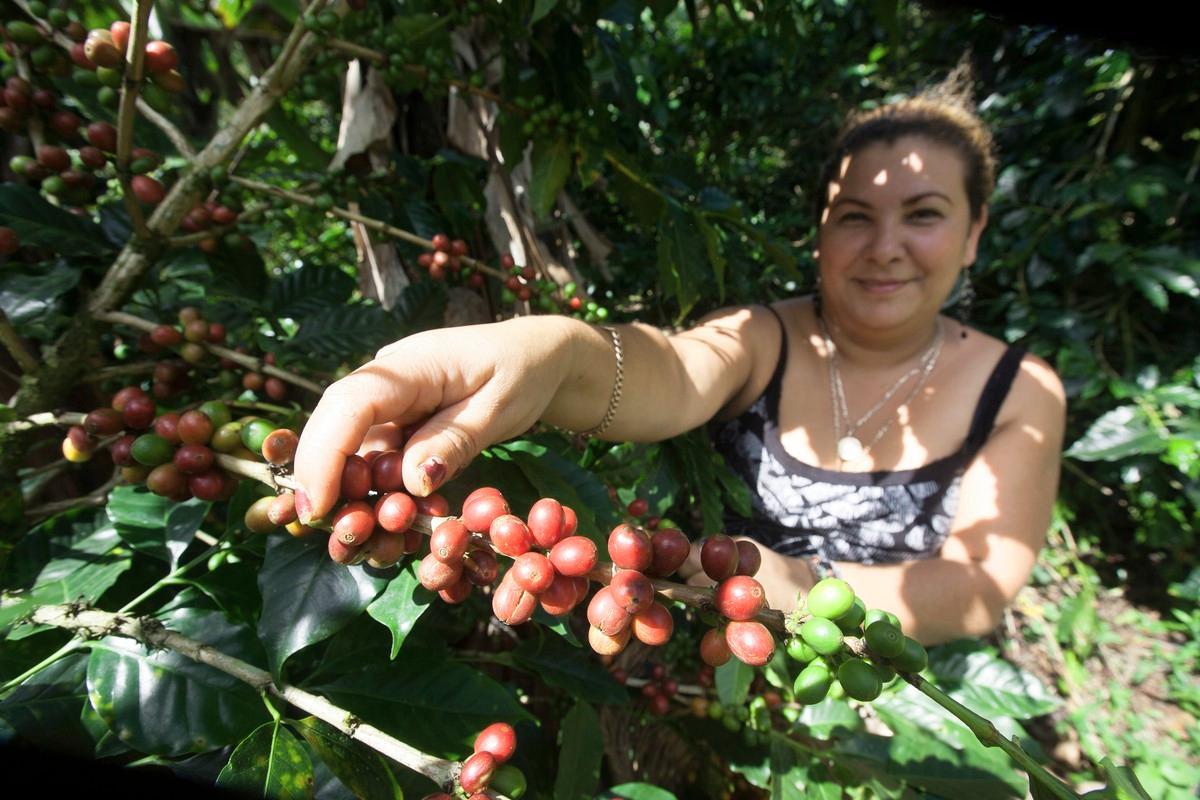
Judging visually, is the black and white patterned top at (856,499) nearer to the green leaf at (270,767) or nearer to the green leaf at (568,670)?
the green leaf at (568,670)

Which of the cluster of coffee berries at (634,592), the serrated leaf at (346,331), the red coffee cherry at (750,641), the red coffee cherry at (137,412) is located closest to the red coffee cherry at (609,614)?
the cluster of coffee berries at (634,592)

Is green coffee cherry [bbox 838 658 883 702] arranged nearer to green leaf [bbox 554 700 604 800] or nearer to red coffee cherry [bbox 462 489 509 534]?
red coffee cherry [bbox 462 489 509 534]

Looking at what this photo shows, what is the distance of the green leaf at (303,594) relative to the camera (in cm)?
67

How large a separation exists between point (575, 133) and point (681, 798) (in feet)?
6.71

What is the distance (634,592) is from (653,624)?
7 centimetres

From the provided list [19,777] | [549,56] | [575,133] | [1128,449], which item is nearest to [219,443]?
[19,777]

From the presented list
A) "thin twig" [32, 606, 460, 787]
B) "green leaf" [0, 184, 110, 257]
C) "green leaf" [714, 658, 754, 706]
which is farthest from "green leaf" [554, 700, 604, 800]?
"green leaf" [0, 184, 110, 257]

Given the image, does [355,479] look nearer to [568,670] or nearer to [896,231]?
[568,670]

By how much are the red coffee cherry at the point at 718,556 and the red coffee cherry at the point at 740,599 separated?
24mm

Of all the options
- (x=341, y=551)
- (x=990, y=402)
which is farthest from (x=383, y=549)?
(x=990, y=402)

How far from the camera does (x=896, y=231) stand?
5.59 ft

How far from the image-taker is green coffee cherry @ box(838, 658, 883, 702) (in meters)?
0.53

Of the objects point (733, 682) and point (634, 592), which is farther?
point (733, 682)

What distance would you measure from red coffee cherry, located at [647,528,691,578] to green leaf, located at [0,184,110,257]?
1.21 meters
